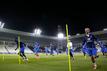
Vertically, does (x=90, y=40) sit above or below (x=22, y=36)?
below

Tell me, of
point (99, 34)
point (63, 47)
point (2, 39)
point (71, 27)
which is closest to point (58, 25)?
point (71, 27)

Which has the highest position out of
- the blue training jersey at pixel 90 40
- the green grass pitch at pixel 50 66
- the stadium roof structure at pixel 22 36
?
the stadium roof structure at pixel 22 36

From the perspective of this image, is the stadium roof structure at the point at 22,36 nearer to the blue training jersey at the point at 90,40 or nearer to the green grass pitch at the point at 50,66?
the green grass pitch at the point at 50,66

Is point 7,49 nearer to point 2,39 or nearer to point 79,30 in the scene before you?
point 2,39

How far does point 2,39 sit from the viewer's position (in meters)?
70.9

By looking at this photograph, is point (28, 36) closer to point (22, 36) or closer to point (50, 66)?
point (22, 36)

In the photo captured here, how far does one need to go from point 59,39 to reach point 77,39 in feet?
31.8

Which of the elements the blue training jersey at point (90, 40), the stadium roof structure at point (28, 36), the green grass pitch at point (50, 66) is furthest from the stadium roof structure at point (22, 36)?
the blue training jersey at point (90, 40)

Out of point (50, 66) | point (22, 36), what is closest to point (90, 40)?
point (50, 66)

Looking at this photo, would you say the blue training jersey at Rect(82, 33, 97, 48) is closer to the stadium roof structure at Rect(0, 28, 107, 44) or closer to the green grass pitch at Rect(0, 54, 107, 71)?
the green grass pitch at Rect(0, 54, 107, 71)

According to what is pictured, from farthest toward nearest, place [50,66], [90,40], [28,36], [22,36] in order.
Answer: [28,36]
[22,36]
[50,66]
[90,40]

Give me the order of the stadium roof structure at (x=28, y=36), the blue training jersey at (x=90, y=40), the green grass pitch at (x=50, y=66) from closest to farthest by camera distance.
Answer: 1. the green grass pitch at (x=50, y=66)
2. the blue training jersey at (x=90, y=40)
3. the stadium roof structure at (x=28, y=36)

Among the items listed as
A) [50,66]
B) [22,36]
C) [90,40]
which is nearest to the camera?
[90,40]

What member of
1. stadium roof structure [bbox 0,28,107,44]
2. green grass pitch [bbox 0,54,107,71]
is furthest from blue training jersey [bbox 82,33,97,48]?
stadium roof structure [bbox 0,28,107,44]
